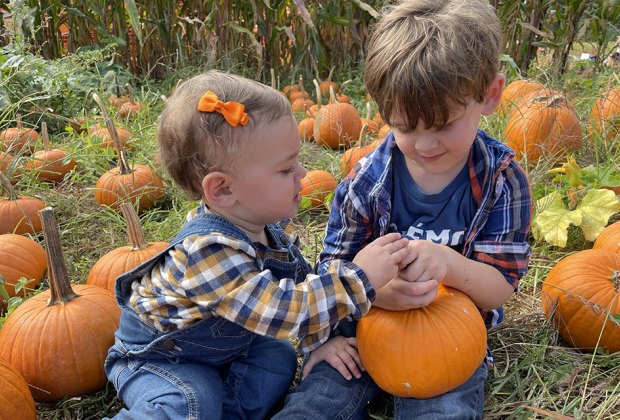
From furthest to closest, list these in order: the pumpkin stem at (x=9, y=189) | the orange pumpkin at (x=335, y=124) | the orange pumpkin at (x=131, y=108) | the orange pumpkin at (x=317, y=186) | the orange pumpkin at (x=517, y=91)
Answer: the orange pumpkin at (x=131, y=108), the orange pumpkin at (x=335, y=124), the orange pumpkin at (x=517, y=91), the orange pumpkin at (x=317, y=186), the pumpkin stem at (x=9, y=189)

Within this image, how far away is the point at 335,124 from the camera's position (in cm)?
501

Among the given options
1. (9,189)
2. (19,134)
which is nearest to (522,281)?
(9,189)

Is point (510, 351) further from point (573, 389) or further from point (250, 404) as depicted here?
point (250, 404)

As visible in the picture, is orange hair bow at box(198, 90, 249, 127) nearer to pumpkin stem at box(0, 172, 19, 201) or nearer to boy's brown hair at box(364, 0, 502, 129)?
boy's brown hair at box(364, 0, 502, 129)

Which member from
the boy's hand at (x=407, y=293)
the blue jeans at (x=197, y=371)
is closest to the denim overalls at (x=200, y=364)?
the blue jeans at (x=197, y=371)

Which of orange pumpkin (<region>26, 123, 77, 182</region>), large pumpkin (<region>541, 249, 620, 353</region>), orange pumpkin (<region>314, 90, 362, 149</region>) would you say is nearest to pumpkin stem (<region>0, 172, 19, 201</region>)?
orange pumpkin (<region>26, 123, 77, 182</region>)

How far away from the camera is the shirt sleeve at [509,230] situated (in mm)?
2188

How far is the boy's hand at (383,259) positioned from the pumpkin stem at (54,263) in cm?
109

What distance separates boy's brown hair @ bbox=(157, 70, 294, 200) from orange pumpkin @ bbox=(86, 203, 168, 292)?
2.44ft

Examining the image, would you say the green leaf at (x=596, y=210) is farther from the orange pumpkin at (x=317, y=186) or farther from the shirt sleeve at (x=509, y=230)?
the orange pumpkin at (x=317, y=186)

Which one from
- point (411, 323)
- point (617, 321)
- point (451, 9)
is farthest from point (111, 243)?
point (617, 321)

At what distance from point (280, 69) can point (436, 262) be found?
6382 mm

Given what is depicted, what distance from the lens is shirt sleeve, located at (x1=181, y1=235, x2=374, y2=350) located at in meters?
1.85

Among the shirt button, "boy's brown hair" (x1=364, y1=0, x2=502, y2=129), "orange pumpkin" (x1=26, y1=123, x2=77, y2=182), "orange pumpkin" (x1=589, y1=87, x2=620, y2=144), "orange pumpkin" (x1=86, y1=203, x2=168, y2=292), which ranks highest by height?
"boy's brown hair" (x1=364, y1=0, x2=502, y2=129)
